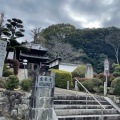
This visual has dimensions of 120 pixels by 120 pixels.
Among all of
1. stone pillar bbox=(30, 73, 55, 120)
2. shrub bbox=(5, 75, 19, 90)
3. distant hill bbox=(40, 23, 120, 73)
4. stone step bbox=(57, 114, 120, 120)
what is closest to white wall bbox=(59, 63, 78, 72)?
distant hill bbox=(40, 23, 120, 73)

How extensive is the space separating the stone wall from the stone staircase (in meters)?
1.20

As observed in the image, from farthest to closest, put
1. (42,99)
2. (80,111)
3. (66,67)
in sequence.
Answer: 1. (66,67)
2. (80,111)
3. (42,99)

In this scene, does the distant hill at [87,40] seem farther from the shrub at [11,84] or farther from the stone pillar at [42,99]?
the stone pillar at [42,99]

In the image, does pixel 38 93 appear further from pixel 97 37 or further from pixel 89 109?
pixel 97 37

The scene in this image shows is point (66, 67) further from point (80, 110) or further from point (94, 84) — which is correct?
point (80, 110)

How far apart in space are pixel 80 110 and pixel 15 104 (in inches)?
102

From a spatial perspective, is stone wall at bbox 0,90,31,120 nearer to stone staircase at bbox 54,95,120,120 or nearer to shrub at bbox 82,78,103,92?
stone staircase at bbox 54,95,120,120

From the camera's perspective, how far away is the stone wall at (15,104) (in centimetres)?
685

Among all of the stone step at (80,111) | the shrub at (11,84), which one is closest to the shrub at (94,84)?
the stone step at (80,111)

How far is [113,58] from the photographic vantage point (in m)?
42.2

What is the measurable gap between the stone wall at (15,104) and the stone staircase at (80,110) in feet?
3.93

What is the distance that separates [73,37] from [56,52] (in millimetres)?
8838

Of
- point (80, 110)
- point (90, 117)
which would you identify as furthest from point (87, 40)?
point (90, 117)

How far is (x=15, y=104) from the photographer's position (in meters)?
7.15
